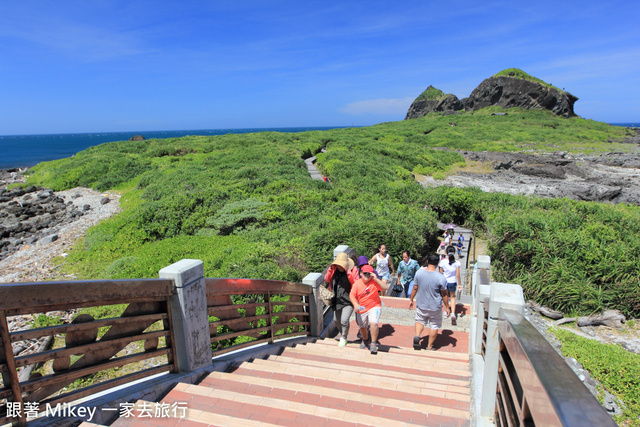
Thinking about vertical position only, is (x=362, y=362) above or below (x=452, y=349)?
above

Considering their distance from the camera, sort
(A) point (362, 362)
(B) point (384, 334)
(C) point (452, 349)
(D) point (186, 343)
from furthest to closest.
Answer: (B) point (384, 334)
(C) point (452, 349)
(A) point (362, 362)
(D) point (186, 343)

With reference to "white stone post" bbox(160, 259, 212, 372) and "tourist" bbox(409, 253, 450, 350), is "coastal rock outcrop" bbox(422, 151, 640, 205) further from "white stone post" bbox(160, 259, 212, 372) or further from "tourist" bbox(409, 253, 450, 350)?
"white stone post" bbox(160, 259, 212, 372)

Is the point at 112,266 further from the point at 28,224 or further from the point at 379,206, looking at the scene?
the point at 28,224

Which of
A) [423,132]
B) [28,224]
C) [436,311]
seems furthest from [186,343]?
[423,132]

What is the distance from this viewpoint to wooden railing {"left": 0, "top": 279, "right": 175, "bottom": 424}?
7.77 ft

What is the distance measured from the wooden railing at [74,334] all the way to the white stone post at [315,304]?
3052 millimetres

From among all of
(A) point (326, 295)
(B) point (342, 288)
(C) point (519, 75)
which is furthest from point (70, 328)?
(C) point (519, 75)

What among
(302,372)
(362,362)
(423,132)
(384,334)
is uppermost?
(423,132)

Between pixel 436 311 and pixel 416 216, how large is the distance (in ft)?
28.6

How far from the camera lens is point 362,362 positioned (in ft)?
16.6

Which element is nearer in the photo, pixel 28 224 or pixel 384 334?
pixel 384 334

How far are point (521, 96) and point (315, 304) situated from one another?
103391mm

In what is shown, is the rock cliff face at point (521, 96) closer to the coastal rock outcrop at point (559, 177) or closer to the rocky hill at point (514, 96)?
the rocky hill at point (514, 96)

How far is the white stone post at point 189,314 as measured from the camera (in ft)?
11.1
